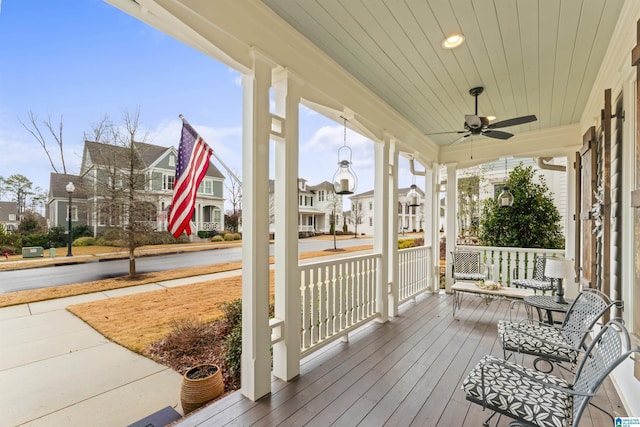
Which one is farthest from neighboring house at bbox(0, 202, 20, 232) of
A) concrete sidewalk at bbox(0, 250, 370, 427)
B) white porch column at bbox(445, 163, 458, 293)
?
white porch column at bbox(445, 163, 458, 293)

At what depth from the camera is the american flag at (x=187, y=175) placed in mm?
2371

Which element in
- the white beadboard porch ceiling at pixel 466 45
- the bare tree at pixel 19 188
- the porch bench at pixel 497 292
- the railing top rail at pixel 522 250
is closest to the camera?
the bare tree at pixel 19 188

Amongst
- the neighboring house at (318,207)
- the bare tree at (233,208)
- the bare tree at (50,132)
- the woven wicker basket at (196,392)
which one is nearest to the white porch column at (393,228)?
the neighboring house at (318,207)

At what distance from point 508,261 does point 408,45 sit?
5.14 m

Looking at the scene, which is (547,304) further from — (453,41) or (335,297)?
(453,41)

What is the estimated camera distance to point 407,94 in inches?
141

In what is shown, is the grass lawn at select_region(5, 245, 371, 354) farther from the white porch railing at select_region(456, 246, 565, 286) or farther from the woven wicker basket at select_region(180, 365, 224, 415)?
the white porch railing at select_region(456, 246, 565, 286)

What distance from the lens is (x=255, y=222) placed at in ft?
7.11

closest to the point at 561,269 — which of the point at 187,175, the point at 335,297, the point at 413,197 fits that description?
the point at 413,197

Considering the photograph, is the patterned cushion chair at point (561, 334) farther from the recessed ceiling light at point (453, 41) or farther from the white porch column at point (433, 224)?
the white porch column at point (433, 224)

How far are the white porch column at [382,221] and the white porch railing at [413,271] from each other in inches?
27.6

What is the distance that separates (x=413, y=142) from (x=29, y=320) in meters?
5.49

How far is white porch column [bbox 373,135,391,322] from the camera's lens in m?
3.89

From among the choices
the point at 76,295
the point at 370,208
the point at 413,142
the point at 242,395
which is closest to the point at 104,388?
the point at 76,295
